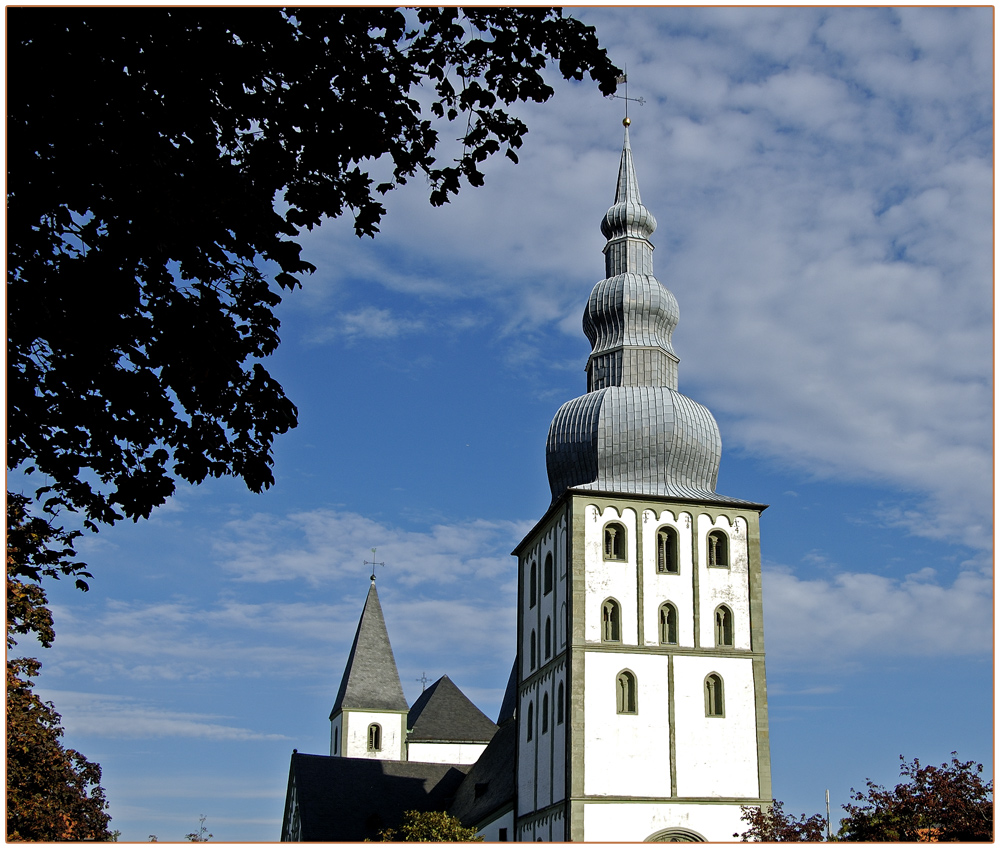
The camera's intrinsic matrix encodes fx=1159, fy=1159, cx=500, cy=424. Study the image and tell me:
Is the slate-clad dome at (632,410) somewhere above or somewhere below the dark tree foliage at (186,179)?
above

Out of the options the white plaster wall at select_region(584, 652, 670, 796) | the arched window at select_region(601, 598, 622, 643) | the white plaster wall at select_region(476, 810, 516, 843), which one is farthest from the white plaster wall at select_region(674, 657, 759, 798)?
the white plaster wall at select_region(476, 810, 516, 843)

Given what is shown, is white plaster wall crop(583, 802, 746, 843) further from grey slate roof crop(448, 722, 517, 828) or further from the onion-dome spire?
the onion-dome spire

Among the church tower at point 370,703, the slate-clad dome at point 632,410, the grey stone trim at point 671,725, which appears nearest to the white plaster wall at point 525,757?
the grey stone trim at point 671,725

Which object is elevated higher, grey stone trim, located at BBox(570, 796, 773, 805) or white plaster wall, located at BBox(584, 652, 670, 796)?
white plaster wall, located at BBox(584, 652, 670, 796)

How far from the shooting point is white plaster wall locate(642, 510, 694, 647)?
36.6 meters

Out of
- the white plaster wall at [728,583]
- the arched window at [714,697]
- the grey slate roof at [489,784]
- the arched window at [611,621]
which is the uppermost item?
the white plaster wall at [728,583]

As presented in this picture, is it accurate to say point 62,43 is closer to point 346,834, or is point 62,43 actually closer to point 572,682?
point 572,682

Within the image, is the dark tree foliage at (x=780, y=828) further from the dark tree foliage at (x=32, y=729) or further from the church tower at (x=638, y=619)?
the dark tree foliage at (x=32, y=729)

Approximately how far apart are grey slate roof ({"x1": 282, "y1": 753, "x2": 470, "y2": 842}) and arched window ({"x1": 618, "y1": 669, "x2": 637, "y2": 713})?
19592mm

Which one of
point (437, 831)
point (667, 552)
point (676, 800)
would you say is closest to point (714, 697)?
point (676, 800)

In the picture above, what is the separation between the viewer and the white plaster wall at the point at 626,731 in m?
34.5

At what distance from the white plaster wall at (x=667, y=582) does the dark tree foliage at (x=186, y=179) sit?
87.0 feet

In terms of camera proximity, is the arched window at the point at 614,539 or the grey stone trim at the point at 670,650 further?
the arched window at the point at 614,539

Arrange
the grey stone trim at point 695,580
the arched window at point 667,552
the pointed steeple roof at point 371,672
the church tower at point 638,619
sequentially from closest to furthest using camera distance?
the church tower at point 638,619 → the grey stone trim at point 695,580 → the arched window at point 667,552 → the pointed steeple roof at point 371,672
